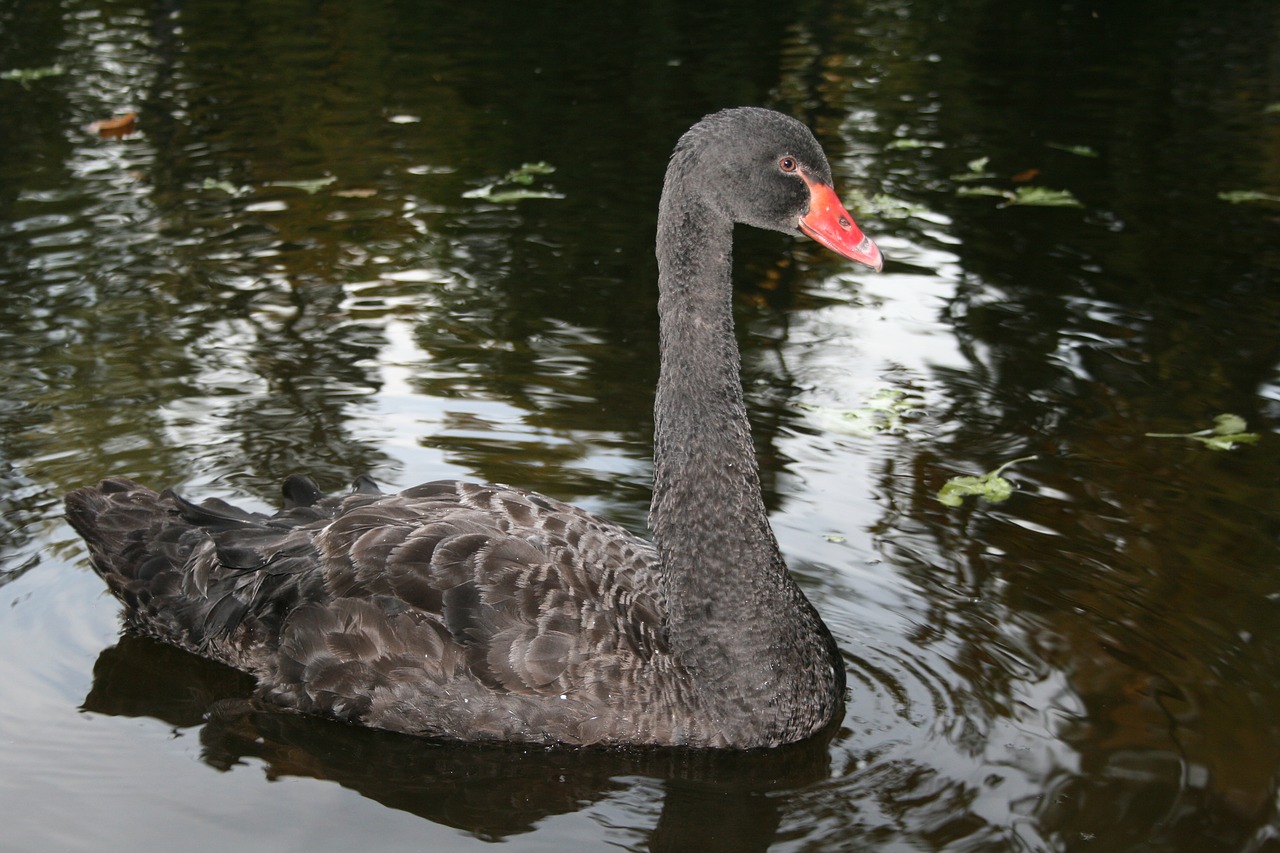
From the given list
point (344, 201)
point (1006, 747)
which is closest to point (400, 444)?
point (1006, 747)

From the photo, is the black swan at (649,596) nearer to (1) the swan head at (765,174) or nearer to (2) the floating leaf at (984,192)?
(1) the swan head at (765,174)

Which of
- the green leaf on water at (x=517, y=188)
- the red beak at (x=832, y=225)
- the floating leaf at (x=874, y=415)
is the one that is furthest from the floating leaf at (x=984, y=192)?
the red beak at (x=832, y=225)

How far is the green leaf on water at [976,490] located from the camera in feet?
19.3

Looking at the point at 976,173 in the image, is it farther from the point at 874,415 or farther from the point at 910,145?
the point at 874,415

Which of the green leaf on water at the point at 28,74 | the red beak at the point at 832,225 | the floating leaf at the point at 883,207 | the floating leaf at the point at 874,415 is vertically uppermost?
the red beak at the point at 832,225

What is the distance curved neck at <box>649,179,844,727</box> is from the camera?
4.40 metres

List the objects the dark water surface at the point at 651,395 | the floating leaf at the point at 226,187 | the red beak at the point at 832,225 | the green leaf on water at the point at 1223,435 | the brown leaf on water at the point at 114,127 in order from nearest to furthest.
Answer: the dark water surface at the point at 651,395
the red beak at the point at 832,225
the green leaf on water at the point at 1223,435
the floating leaf at the point at 226,187
the brown leaf on water at the point at 114,127

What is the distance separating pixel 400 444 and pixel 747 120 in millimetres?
2665

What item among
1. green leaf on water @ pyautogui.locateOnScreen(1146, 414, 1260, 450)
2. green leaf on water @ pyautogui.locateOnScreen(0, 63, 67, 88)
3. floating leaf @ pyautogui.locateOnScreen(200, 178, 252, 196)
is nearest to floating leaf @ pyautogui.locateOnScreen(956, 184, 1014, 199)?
green leaf on water @ pyautogui.locateOnScreen(1146, 414, 1260, 450)

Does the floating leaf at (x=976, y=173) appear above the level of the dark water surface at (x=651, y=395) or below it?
above

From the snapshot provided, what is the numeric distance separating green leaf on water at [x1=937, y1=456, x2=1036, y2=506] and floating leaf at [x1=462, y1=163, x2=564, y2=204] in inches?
189

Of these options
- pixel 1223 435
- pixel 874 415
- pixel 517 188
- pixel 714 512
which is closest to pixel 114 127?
pixel 517 188

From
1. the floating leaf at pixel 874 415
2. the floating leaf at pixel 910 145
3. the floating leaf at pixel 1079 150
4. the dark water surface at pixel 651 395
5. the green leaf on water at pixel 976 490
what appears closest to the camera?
the dark water surface at pixel 651 395

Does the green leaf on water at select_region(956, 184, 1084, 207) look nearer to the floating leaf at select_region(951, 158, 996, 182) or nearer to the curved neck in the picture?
the floating leaf at select_region(951, 158, 996, 182)
